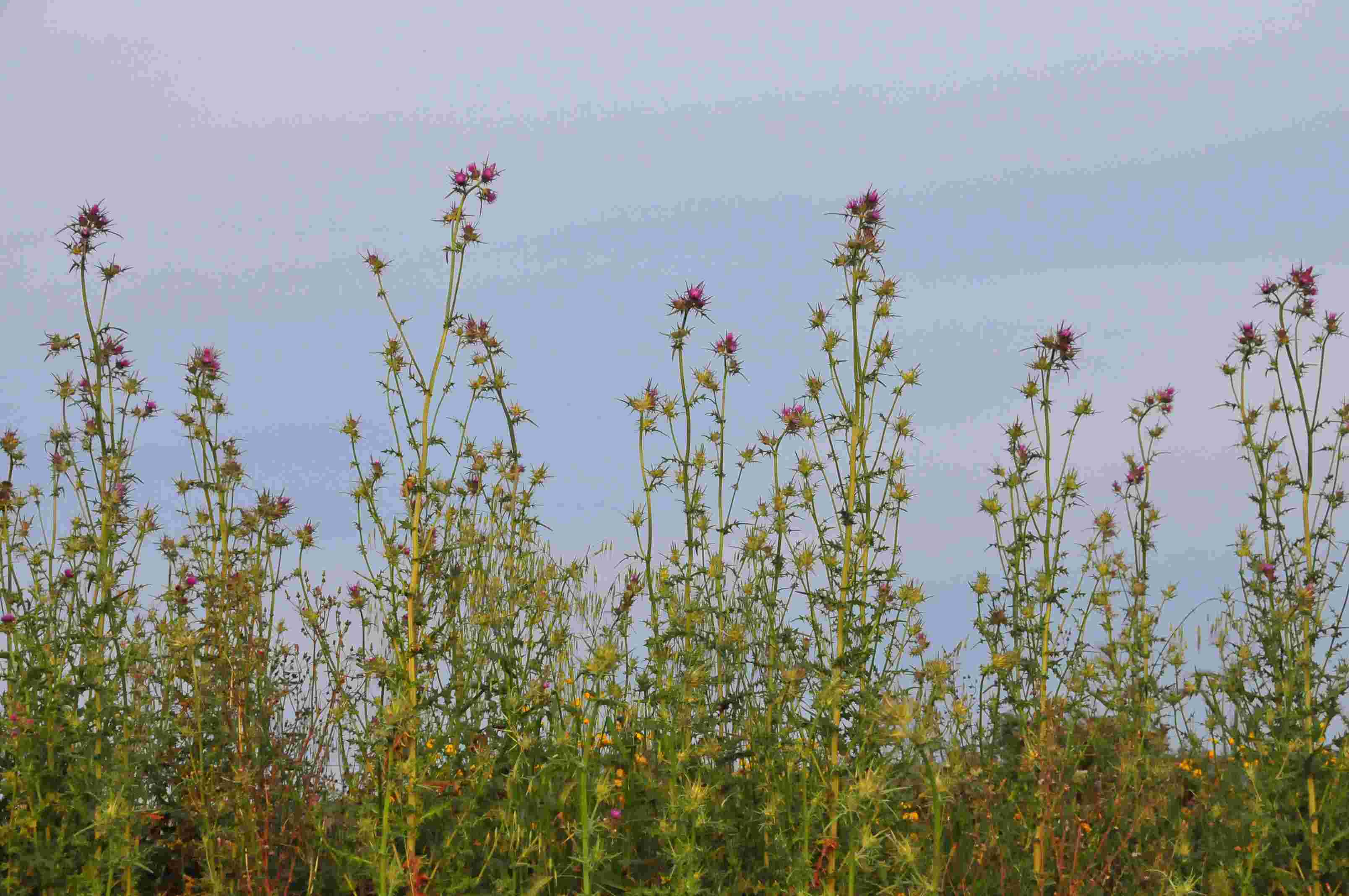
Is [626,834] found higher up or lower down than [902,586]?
lower down

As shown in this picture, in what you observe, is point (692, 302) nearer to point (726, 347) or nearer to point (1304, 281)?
point (726, 347)

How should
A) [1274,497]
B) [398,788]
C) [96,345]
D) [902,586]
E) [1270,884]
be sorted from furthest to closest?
[1274,497], [96,345], [1270,884], [902,586], [398,788]

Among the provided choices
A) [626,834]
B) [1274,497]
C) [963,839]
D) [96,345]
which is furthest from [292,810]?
[1274,497]

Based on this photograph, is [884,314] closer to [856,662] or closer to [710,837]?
[856,662]

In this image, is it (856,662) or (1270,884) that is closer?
(856,662)

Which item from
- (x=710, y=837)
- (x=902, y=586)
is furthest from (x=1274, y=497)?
(x=710, y=837)

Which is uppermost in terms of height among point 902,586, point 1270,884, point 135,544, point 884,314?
point 884,314

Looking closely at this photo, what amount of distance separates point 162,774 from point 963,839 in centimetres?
397

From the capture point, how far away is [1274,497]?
21.2 feet

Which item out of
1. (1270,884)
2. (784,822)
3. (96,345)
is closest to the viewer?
(784,822)

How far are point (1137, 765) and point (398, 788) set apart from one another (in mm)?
3805

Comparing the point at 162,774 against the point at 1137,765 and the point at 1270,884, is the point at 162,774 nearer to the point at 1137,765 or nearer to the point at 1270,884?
the point at 1137,765

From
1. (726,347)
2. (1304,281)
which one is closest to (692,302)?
(726,347)

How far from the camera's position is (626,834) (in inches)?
190
